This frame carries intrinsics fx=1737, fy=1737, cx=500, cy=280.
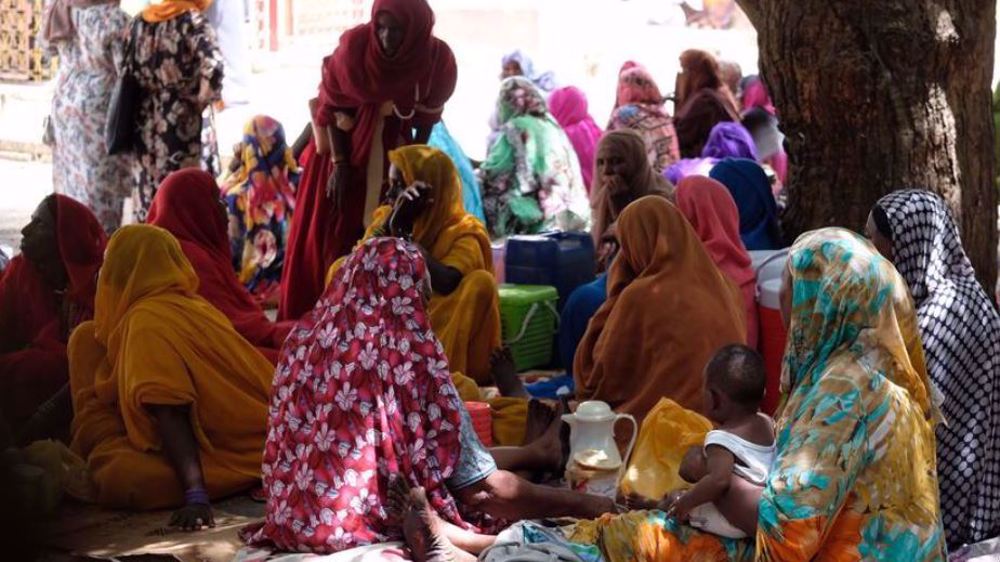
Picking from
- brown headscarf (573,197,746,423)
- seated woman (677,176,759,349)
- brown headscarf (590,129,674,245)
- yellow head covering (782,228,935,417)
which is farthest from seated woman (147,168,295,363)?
yellow head covering (782,228,935,417)

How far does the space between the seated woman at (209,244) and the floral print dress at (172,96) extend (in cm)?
210

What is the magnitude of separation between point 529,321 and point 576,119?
4.34 metres

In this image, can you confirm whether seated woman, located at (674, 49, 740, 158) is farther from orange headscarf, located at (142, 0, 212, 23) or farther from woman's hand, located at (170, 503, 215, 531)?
woman's hand, located at (170, 503, 215, 531)

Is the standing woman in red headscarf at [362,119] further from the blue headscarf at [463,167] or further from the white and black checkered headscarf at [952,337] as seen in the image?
the white and black checkered headscarf at [952,337]

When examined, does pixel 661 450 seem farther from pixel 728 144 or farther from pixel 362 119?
pixel 728 144

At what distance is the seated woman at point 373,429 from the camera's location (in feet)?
14.8

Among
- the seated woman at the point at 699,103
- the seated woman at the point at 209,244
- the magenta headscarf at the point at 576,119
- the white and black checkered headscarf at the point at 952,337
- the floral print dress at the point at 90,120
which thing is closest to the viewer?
the white and black checkered headscarf at the point at 952,337

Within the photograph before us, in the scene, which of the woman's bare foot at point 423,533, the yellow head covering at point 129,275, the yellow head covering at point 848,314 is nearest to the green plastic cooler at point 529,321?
the yellow head covering at point 129,275

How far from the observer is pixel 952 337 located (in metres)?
4.86

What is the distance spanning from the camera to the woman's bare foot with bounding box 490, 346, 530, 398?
6.04m

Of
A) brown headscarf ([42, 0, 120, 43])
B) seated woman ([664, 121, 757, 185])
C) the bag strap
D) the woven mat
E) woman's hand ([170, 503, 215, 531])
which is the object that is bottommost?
the woven mat

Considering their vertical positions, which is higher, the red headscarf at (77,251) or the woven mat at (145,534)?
the red headscarf at (77,251)

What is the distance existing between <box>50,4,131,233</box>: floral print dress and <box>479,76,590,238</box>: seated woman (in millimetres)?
2321

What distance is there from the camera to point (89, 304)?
612 cm
